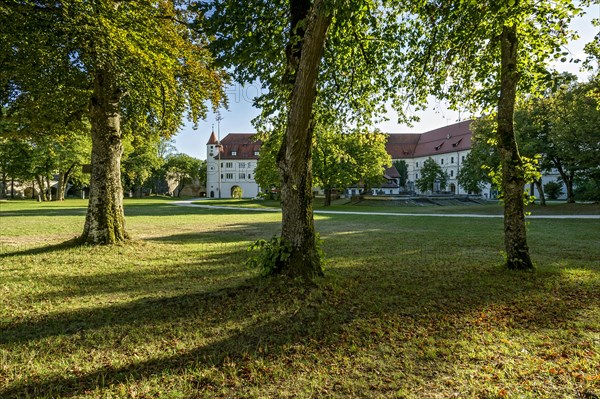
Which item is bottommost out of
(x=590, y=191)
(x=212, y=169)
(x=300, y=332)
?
(x=300, y=332)

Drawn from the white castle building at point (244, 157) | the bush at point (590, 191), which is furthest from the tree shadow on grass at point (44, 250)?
the white castle building at point (244, 157)

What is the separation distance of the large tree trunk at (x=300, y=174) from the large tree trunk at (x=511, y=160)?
157 inches

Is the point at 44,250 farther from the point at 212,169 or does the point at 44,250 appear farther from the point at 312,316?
the point at 212,169

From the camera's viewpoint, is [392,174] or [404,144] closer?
[392,174]

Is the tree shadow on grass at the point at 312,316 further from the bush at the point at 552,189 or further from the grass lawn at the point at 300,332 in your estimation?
the bush at the point at 552,189

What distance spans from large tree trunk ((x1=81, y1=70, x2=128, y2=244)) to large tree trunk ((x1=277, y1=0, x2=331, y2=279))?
6320 mm

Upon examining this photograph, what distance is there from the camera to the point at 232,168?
292ft

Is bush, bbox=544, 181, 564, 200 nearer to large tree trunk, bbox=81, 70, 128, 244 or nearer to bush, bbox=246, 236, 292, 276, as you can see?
bush, bbox=246, 236, 292, 276

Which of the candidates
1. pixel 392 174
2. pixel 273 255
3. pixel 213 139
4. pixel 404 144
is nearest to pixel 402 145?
pixel 404 144

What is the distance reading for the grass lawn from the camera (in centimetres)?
→ 300

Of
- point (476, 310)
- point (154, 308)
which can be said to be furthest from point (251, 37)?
point (476, 310)

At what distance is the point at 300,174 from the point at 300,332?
2.31m

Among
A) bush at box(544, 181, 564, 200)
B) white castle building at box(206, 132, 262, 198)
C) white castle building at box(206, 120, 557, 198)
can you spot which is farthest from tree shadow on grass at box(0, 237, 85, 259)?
white castle building at box(206, 132, 262, 198)

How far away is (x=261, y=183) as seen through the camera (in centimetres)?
4300
